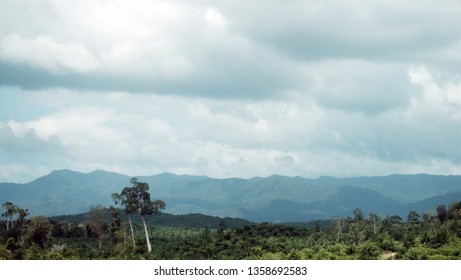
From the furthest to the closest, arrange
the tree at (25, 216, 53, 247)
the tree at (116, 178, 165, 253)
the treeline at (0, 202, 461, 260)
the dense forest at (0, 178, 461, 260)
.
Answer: the tree at (25, 216, 53, 247)
the tree at (116, 178, 165, 253)
the dense forest at (0, 178, 461, 260)
the treeline at (0, 202, 461, 260)

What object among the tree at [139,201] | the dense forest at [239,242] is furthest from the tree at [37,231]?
the tree at [139,201]

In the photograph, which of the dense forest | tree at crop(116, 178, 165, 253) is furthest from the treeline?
tree at crop(116, 178, 165, 253)

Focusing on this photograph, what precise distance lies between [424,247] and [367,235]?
19590 millimetres

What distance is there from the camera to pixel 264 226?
248 ft

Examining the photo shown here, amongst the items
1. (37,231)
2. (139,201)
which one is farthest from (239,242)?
(37,231)

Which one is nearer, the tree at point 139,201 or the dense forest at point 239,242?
the dense forest at point 239,242

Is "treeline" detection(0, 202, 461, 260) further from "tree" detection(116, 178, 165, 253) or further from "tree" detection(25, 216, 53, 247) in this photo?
"tree" detection(116, 178, 165, 253)

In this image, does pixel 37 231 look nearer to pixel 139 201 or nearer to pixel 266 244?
pixel 139 201

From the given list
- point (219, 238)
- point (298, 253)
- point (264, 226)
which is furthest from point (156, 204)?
point (298, 253)

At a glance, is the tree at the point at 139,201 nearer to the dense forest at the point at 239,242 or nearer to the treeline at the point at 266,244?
the dense forest at the point at 239,242

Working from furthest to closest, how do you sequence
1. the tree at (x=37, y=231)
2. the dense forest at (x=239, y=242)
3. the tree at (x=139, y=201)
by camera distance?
the tree at (x=37, y=231), the tree at (x=139, y=201), the dense forest at (x=239, y=242)

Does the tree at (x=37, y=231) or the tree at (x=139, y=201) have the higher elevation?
the tree at (x=139, y=201)
